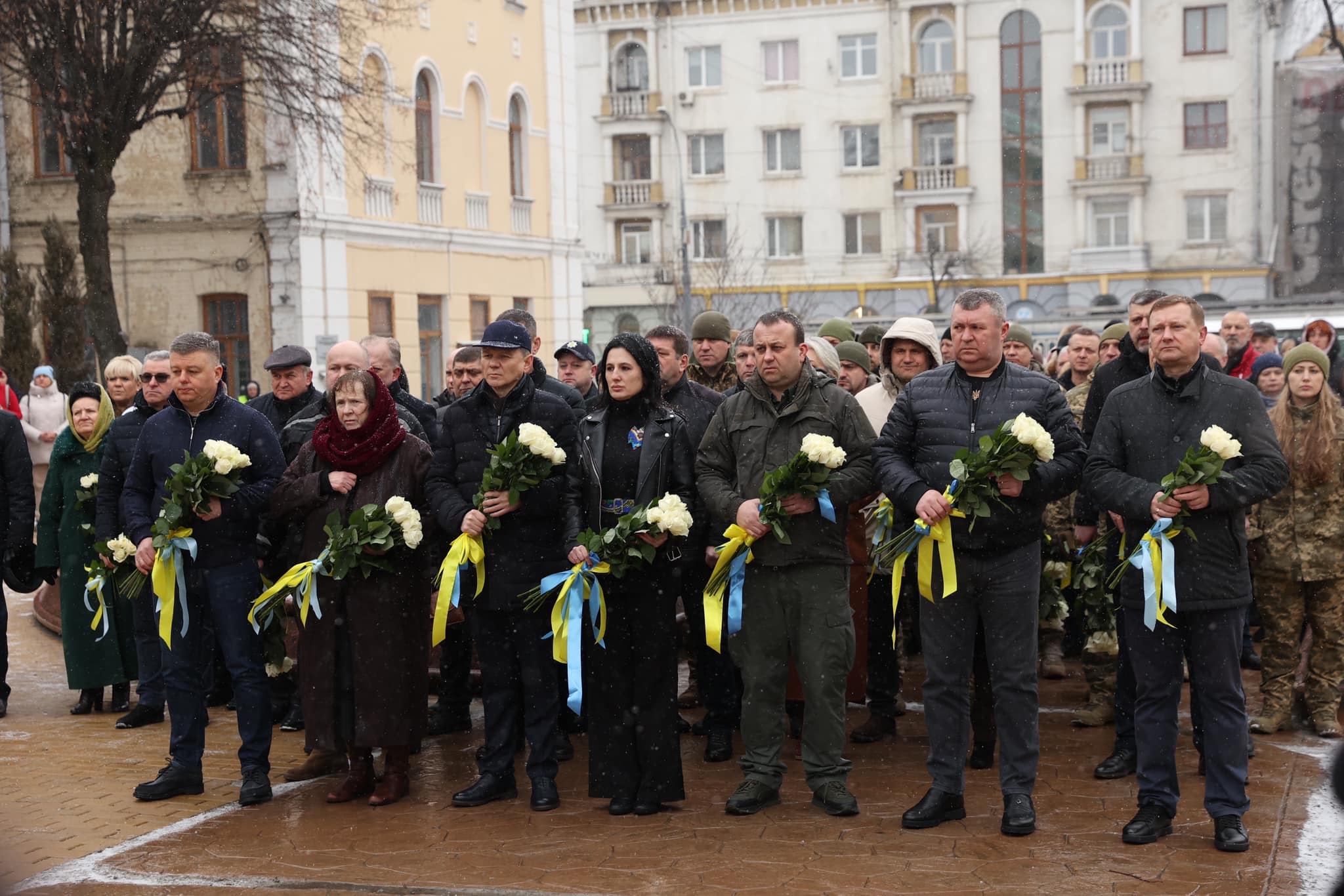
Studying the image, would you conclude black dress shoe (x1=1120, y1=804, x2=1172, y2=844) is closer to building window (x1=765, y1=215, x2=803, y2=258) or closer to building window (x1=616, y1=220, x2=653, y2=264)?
building window (x1=765, y1=215, x2=803, y2=258)

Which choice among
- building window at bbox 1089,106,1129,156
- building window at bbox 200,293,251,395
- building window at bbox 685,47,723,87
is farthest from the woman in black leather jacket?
building window at bbox 685,47,723,87

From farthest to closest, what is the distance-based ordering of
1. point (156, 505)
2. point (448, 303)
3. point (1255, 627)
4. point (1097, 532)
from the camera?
point (448, 303) < point (1255, 627) < point (1097, 532) < point (156, 505)

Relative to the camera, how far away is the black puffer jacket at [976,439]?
6.75 metres

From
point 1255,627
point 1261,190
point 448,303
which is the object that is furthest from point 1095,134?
point 1255,627

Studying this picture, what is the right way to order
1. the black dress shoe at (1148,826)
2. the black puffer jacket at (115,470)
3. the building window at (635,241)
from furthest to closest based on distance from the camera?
the building window at (635,241) → the black puffer jacket at (115,470) → the black dress shoe at (1148,826)

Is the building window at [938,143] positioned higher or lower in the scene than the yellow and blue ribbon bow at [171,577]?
higher

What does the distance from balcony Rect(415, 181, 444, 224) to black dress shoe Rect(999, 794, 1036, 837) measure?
82.3 feet

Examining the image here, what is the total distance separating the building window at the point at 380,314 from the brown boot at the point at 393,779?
21719 mm

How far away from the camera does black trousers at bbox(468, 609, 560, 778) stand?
743cm

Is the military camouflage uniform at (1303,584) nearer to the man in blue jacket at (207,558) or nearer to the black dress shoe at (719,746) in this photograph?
the black dress shoe at (719,746)

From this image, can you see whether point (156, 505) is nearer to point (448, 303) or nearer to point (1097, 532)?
point (1097, 532)

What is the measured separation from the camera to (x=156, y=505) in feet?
26.4

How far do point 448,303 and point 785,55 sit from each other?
2630 cm

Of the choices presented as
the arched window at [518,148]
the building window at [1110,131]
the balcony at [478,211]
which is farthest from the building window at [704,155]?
the balcony at [478,211]
